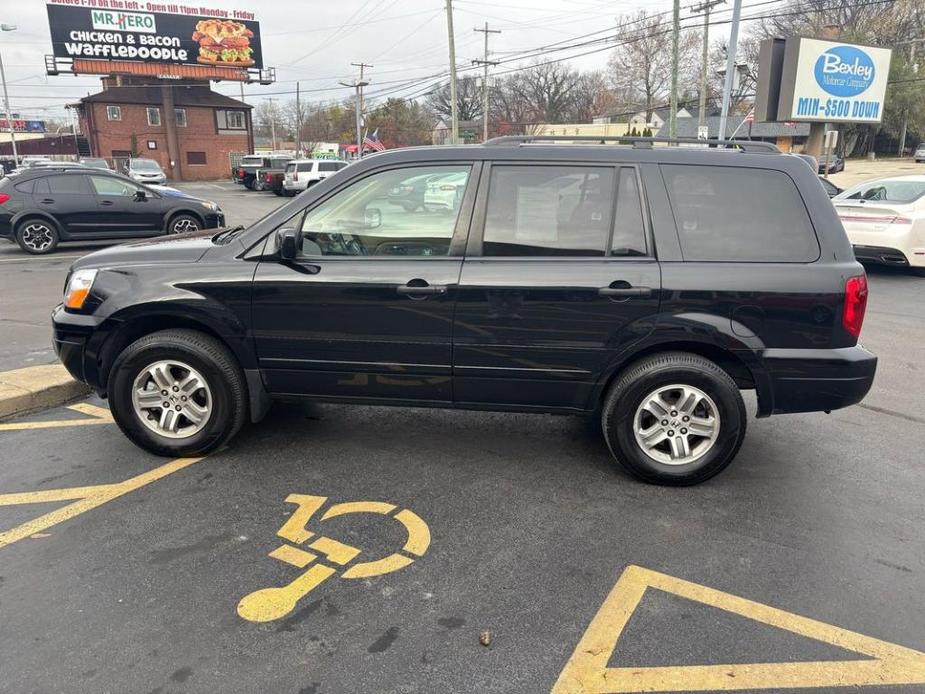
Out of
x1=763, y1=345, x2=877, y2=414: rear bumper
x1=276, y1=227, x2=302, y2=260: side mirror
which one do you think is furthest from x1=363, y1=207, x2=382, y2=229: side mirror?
x1=763, y1=345, x2=877, y2=414: rear bumper

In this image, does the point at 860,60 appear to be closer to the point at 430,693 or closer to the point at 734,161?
the point at 734,161

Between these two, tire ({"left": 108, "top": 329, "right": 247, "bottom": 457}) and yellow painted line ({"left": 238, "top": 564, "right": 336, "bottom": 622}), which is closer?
yellow painted line ({"left": 238, "top": 564, "right": 336, "bottom": 622})

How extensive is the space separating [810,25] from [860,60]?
43.9 m

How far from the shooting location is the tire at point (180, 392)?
3.92 m

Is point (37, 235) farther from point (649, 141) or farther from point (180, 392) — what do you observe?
point (649, 141)

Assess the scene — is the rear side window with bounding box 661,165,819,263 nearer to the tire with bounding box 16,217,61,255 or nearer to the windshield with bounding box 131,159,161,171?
the tire with bounding box 16,217,61,255

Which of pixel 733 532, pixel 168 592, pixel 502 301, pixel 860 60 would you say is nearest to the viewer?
pixel 168 592

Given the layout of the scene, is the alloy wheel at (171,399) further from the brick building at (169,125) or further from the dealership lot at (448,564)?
the brick building at (169,125)

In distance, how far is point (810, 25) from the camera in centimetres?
5969

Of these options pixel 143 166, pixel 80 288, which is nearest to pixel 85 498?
pixel 80 288

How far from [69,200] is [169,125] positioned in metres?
43.1

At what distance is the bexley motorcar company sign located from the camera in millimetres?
44719

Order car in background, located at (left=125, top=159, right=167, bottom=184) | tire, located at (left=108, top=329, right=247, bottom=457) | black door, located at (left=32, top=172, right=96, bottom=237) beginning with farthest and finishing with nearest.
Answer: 1. car in background, located at (left=125, top=159, right=167, bottom=184)
2. black door, located at (left=32, top=172, right=96, bottom=237)
3. tire, located at (left=108, top=329, right=247, bottom=457)

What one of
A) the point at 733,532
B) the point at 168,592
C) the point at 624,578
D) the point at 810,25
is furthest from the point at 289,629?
the point at 810,25
